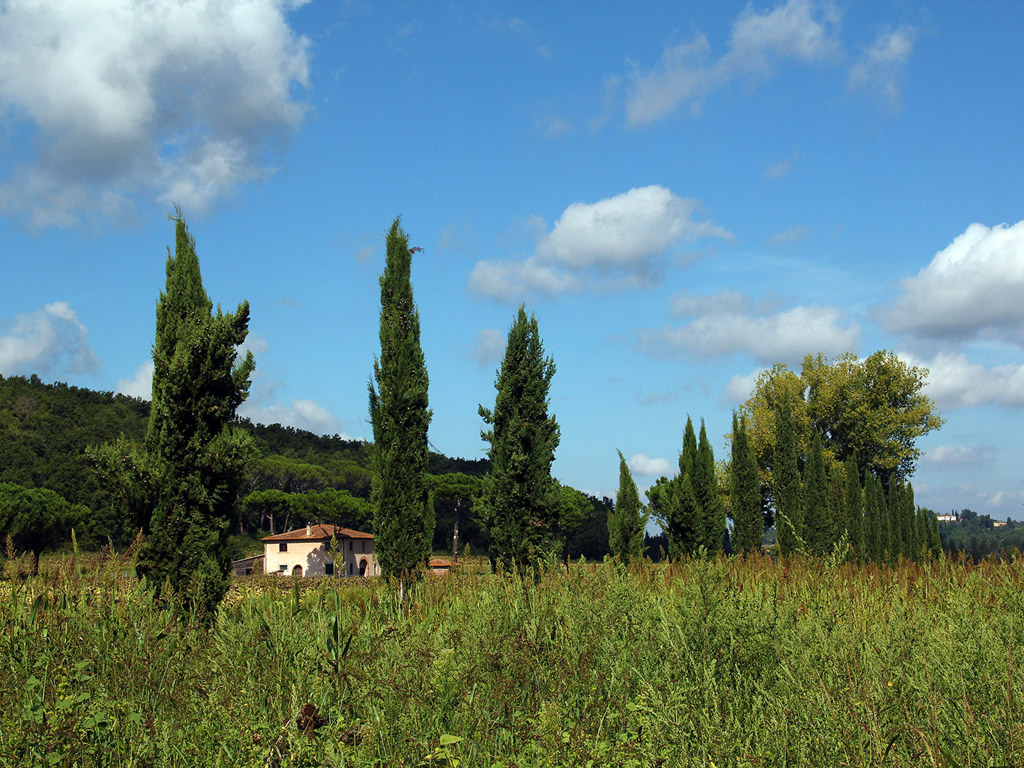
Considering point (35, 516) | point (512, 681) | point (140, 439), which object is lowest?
point (512, 681)

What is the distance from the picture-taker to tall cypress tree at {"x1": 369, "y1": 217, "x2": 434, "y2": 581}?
14047 millimetres

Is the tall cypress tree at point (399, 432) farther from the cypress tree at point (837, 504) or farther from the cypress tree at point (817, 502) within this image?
the cypress tree at point (837, 504)

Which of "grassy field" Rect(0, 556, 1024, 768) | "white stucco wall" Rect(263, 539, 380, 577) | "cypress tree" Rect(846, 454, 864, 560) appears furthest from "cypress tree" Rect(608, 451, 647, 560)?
"white stucco wall" Rect(263, 539, 380, 577)

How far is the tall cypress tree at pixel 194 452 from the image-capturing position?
9930 millimetres

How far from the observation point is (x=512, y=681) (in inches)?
130

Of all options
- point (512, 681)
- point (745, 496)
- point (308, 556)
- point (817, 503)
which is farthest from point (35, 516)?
point (512, 681)

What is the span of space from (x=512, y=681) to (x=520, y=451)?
11.7 meters

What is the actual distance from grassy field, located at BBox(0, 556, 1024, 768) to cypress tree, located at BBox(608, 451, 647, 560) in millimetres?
17986

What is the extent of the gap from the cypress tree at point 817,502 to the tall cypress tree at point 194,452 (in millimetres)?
25427

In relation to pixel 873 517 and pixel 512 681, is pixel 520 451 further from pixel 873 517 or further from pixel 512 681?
pixel 873 517

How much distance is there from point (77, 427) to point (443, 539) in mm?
33592

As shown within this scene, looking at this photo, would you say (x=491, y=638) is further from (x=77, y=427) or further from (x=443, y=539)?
(x=443, y=539)

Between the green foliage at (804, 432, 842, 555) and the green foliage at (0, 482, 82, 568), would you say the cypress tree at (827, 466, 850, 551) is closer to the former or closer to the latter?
the green foliage at (804, 432, 842, 555)

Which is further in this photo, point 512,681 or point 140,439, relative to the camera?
point 140,439
